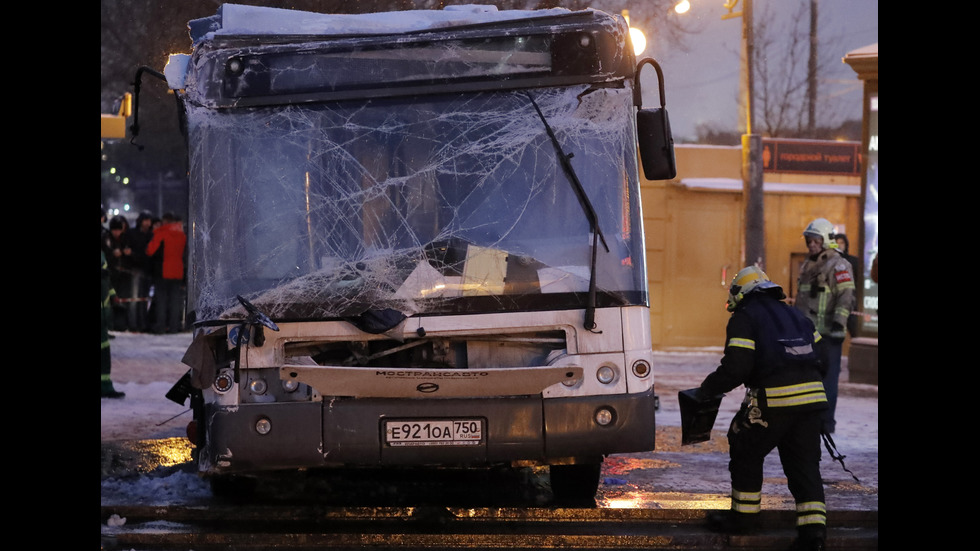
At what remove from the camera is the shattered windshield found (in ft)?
20.1

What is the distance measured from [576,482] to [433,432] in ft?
4.89

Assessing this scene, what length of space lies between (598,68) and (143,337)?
43.4 ft

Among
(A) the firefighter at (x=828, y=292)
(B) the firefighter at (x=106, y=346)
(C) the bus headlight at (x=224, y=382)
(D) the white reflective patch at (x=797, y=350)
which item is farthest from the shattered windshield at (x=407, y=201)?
(B) the firefighter at (x=106, y=346)

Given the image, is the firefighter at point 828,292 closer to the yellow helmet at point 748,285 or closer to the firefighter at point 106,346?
the yellow helmet at point 748,285

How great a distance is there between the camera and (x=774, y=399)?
6188 millimetres

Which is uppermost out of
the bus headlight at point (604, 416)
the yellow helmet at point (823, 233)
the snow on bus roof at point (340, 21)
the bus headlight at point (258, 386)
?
the snow on bus roof at point (340, 21)

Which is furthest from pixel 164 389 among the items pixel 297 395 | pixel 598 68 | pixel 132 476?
pixel 598 68

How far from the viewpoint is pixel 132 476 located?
793cm

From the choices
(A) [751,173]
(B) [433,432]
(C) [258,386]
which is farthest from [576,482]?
(A) [751,173]

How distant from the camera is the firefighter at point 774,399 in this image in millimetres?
6164

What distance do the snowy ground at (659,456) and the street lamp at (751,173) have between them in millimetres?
2329

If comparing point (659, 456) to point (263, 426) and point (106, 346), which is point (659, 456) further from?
point (106, 346)

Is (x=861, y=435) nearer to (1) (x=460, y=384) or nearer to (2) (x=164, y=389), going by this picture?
(1) (x=460, y=384)

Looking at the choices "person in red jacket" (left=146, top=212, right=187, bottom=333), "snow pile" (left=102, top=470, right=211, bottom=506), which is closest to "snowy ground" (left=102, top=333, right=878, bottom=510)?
"snow pile" (left=102, top=470, right=211, bottom=506)
